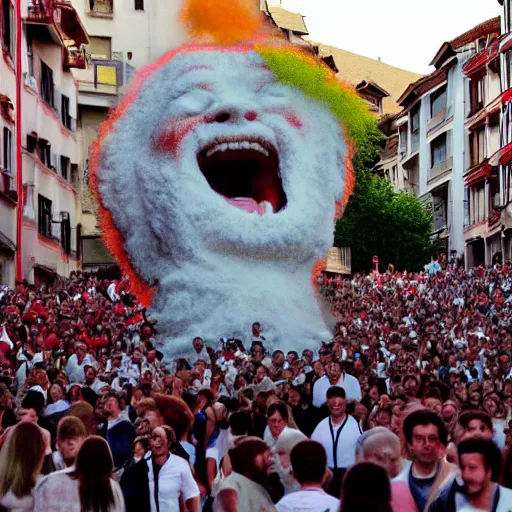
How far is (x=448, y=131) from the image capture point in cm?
6044

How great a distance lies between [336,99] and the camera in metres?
24.0

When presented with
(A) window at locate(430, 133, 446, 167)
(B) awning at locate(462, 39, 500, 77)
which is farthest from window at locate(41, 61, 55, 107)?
(A) window at locate(430, 133, 446, 167)

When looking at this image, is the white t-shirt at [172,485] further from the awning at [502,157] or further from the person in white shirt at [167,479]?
the awning at [502,157]

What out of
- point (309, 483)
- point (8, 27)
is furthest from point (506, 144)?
point (309, 483)

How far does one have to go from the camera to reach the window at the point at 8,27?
3094cm

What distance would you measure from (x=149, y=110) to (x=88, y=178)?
145 cm

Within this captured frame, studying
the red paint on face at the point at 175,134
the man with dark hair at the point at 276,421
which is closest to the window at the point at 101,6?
the red paint on face at the point at 175,134

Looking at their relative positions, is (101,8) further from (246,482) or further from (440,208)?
(246,482)

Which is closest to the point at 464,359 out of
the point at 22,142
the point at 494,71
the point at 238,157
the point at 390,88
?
the point at 238,157

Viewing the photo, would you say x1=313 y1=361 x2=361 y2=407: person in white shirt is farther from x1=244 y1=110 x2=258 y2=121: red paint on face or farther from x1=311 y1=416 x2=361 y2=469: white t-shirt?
x1=244 y1=110 x2=258 y2=121: red paint on face

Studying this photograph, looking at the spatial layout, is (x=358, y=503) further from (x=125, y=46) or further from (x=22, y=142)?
(x=125, y=46)

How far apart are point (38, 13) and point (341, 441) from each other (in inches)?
1027

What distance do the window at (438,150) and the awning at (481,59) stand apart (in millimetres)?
5296

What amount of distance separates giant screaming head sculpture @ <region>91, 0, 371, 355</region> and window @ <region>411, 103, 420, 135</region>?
42890mm
